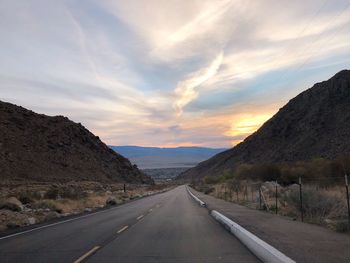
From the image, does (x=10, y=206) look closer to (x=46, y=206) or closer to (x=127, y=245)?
(x=46, y=206)

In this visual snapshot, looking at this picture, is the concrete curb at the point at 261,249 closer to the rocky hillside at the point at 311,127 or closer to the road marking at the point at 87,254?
the road marking at the point at 87,254

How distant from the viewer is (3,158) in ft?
245

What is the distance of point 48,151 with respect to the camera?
86.9 meters

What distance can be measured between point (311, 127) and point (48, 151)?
49.3 meters

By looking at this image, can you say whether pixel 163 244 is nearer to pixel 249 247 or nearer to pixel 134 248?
pixel 134 248

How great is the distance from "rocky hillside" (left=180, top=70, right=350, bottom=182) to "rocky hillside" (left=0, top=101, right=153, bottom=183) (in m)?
35.6

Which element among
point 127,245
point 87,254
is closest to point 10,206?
point 127,245

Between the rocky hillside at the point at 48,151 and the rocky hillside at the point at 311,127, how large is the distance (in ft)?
117

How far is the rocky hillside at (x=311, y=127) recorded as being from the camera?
279 ft

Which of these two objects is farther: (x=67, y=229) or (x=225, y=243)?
(x=67, y=229)

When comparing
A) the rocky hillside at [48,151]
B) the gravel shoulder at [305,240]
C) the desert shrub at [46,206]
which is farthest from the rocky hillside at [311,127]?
the gravel shoulder at [305,240]

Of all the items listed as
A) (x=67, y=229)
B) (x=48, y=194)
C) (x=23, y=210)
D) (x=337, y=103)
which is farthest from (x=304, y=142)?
(x=67, y=229)

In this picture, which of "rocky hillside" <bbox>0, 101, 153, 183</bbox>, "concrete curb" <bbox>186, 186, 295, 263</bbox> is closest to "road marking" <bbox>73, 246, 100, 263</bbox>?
"concrete curb" <bbox>186, 186, 295, 263</bbox>

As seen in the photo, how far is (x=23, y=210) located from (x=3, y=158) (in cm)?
4829
